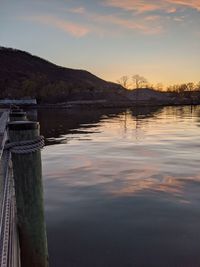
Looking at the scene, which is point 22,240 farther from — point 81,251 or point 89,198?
point 89,198

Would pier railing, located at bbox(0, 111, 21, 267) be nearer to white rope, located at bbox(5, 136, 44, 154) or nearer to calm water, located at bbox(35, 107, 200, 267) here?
white rope, located at bbox(5, 136, 44, 154)

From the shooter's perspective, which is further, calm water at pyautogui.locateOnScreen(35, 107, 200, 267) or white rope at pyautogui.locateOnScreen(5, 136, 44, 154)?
calm water at pyautogui.locateOnScreen(35, 107, 200, 267)

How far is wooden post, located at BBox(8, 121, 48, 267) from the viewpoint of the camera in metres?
4.65

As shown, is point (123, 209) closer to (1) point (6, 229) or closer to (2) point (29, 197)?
(2) point (29, 197)

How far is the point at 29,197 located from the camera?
4.75 meters

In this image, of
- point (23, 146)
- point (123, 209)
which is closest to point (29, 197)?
point (23, 146)

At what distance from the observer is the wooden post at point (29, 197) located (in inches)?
183

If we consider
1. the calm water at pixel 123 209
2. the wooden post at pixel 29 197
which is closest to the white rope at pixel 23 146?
the wooden post at pixel 29 197

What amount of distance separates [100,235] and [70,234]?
739 millimetres

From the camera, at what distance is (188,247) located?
25.9 ft

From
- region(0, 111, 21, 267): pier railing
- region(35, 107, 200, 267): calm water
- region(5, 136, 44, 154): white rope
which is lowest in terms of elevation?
region(35, 107, 200, 267): calm water

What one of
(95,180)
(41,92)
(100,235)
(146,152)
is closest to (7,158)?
(100,235)

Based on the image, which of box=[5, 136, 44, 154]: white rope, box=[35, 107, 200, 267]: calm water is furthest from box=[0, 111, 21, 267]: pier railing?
box=[35, 107, 200, 267]: calm water

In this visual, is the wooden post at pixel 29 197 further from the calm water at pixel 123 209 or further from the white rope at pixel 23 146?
the calm water at pixel 123 209
